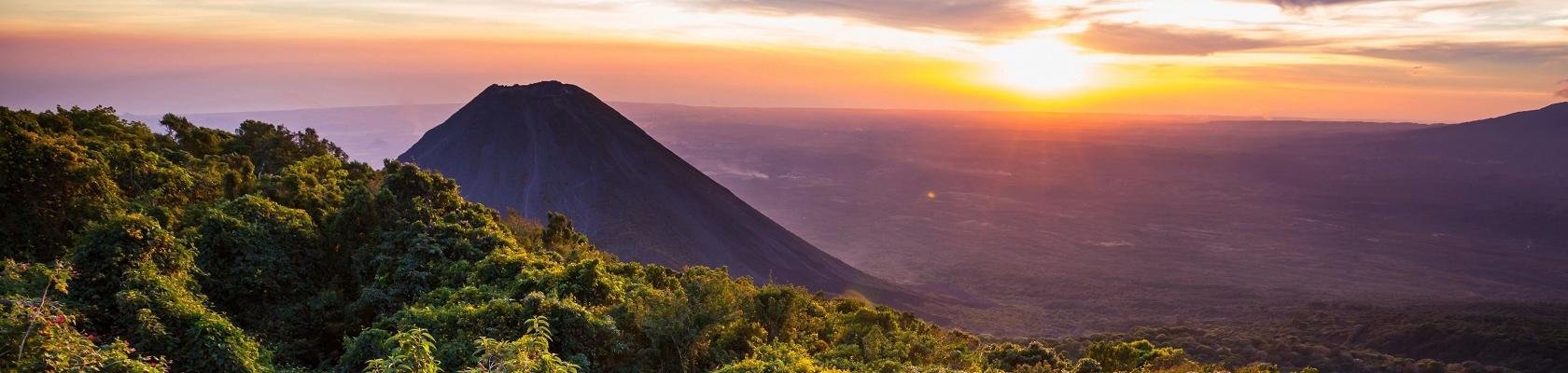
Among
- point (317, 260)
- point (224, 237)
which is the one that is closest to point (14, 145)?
point (224, 237)

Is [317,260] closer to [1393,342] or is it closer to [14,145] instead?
[14,145]

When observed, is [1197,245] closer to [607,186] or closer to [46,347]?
[607,186]

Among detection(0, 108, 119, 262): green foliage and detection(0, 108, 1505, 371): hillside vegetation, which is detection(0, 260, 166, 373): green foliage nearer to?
detection(0, 108, 1505, 371): hillside vegetation

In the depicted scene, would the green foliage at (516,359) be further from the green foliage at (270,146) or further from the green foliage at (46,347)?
the green foliage at (270,146)

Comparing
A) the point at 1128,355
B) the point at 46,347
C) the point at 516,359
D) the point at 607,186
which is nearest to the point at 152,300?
the point at 46,347

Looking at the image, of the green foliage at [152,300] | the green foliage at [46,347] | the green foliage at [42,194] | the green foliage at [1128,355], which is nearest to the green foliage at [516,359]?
the green foliage at [46,347]

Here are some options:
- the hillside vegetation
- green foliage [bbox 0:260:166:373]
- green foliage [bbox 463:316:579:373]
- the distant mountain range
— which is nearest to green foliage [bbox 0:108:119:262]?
the hillside vegetation
